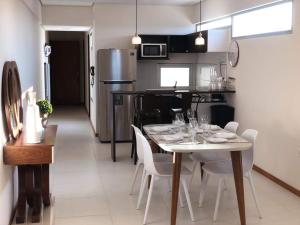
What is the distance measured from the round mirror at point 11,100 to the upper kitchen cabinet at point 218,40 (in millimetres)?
3612

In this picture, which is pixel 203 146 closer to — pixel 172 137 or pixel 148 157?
pixel 172 137

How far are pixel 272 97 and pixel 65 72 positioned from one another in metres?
9.43

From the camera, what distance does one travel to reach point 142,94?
5988 millimetres

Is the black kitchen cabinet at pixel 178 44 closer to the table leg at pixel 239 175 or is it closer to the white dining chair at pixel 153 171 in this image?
the white dining chair at pixel 153 171

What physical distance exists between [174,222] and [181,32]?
5.12 m

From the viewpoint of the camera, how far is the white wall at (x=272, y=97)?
186 inches

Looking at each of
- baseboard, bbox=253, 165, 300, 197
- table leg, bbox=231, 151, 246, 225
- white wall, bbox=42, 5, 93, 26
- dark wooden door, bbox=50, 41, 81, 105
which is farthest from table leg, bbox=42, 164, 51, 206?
dark wooden door, bbox=50, 41, 81, 105

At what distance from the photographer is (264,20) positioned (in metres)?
5.51

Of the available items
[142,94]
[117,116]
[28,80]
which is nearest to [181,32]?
[117,116]

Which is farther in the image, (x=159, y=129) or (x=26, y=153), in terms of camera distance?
(x=159, y=129)

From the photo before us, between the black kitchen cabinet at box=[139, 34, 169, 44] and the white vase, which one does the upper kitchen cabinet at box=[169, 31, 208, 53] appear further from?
the white vase

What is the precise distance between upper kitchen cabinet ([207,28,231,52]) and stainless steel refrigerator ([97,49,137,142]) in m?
1.48

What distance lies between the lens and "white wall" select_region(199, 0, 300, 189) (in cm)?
472

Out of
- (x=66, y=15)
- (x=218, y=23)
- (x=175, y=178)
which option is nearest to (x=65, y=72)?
(x=66, y=15)
